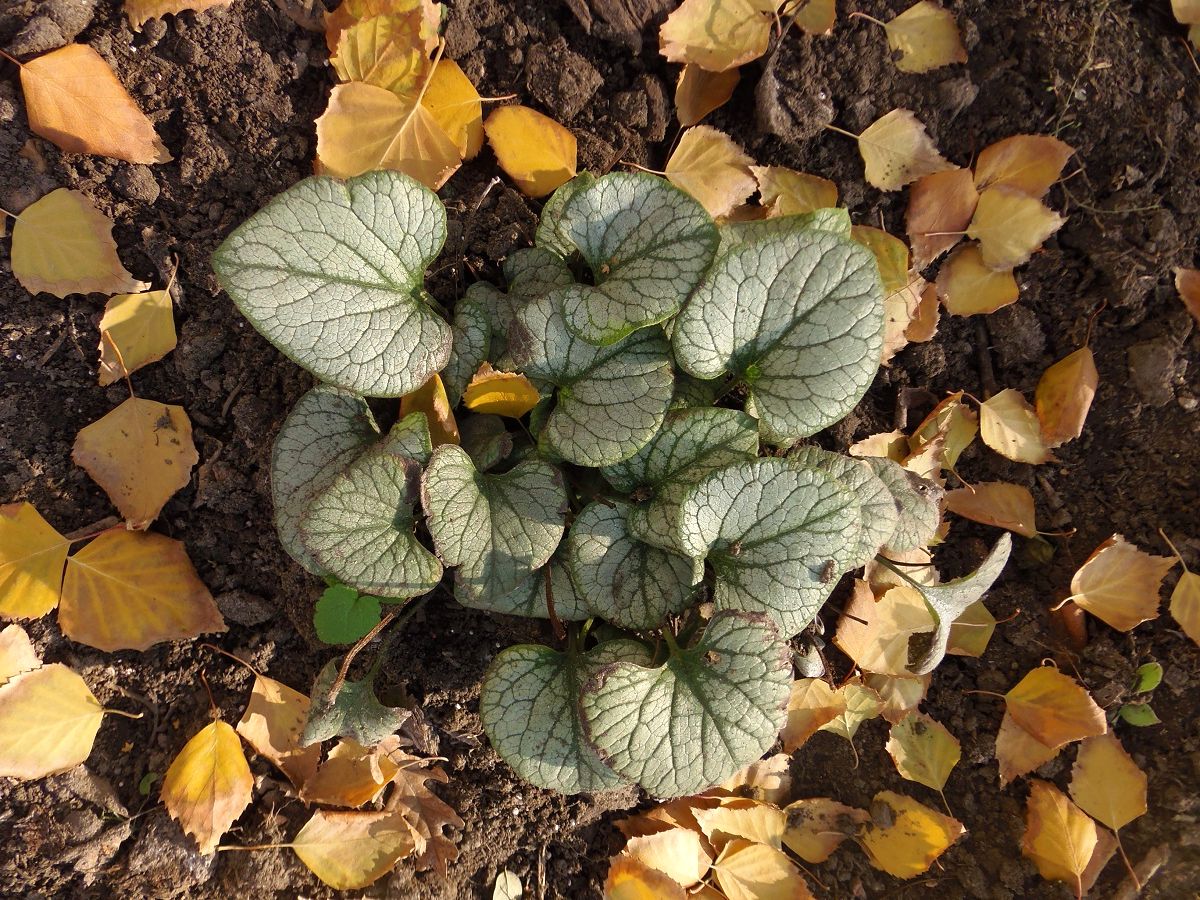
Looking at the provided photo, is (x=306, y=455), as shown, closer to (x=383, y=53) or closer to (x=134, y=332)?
(x=134, y=332)

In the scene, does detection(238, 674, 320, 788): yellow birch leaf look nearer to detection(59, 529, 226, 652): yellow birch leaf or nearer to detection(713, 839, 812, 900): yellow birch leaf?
detection(59, 529, 226, 652): yellow birch leaf

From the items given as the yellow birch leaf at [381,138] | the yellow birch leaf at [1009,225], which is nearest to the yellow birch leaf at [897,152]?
the yellow birch leaf at [1009,225]

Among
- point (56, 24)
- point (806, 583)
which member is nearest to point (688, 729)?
point (806, 583)

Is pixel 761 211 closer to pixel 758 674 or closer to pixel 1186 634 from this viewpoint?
pixel 758 674

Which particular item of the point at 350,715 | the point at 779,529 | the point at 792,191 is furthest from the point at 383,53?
the point at 350,715

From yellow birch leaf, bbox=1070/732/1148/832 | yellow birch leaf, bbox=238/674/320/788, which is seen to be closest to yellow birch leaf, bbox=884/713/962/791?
yellow birch leaf, bbox=1070/732/1148/832

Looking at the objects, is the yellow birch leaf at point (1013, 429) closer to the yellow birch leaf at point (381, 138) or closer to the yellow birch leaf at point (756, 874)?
the yellow birch leaf at point (756, 874)
